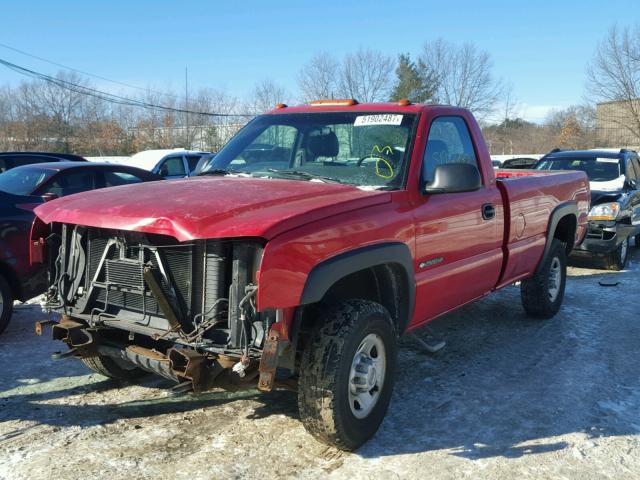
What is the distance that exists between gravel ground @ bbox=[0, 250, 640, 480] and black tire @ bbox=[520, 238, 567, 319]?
0.75 metres

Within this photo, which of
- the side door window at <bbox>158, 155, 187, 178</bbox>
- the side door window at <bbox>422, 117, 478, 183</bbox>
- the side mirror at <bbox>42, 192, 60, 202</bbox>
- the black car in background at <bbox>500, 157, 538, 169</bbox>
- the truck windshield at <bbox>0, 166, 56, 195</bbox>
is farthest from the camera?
the side door window at <bbox>158, 155, 187, 178</bbox>

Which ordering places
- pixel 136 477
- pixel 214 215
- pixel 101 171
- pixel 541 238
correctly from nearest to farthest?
pixel 214 215 → pixel 136 477 → pixel 541 238 → pixel 101 171

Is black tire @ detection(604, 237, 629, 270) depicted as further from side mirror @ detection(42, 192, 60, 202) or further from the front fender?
side mirror @ detection(42, 192, 60, 202)

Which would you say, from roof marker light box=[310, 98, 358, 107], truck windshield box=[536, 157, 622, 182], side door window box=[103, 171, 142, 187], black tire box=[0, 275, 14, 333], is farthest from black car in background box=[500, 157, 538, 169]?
black tire box=[0, 275, 14, 333]

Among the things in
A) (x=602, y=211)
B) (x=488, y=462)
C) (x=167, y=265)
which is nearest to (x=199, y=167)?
(x=167, y=265)

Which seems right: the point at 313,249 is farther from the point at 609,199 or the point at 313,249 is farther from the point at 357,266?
the point at 609,199

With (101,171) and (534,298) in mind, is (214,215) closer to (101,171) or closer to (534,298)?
(534,298)

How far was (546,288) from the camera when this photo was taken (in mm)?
6289

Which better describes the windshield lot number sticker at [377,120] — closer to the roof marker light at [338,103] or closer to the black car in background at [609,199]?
the roof marker light at [338,103]

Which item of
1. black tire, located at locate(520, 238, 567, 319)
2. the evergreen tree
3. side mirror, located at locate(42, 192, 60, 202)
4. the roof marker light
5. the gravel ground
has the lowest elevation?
the gravel ground

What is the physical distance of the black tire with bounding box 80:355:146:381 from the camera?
4332 mm

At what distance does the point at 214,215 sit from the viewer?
3.00 meters

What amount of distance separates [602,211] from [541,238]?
12.6 feet

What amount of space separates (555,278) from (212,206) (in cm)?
467
